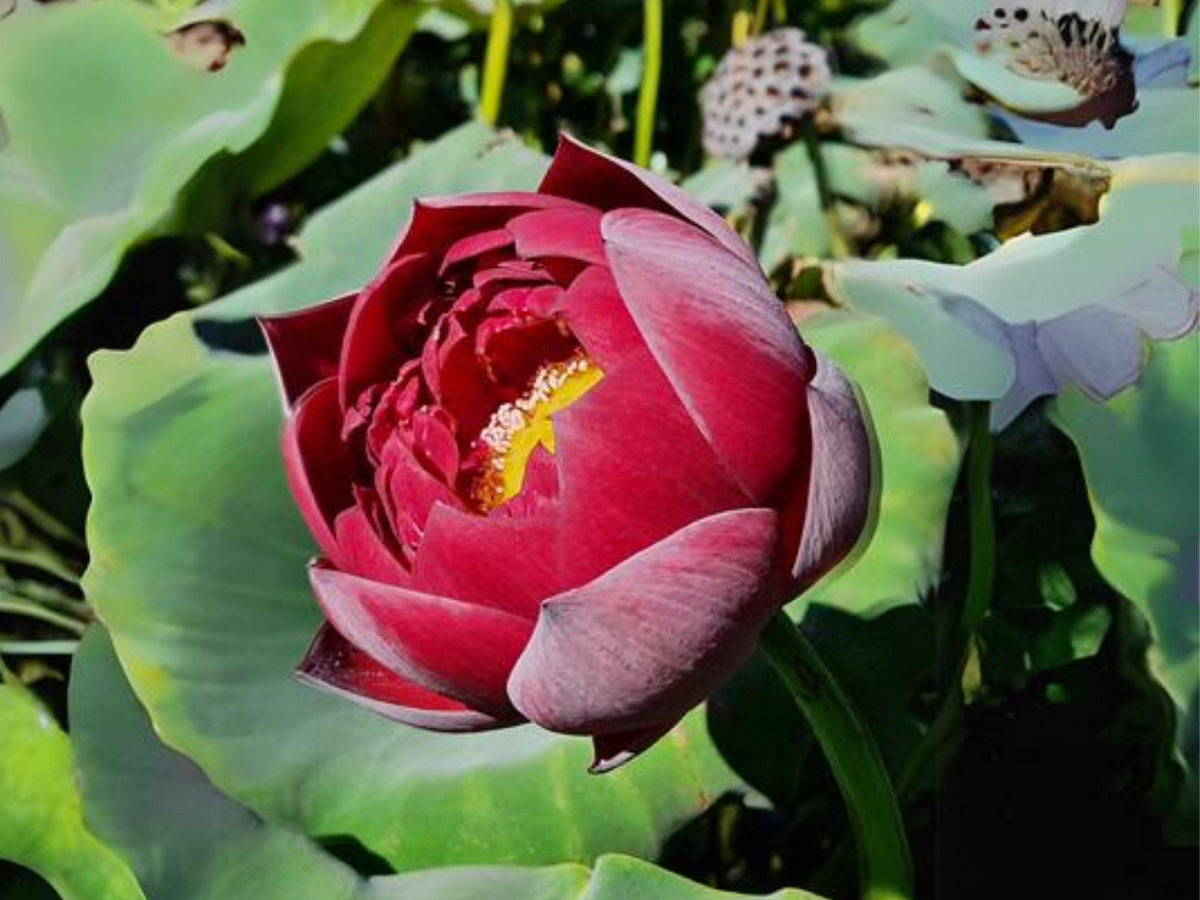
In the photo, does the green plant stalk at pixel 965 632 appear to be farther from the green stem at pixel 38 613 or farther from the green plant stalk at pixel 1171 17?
the green stem at pixel 38 613

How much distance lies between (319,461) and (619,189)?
3.8 inches

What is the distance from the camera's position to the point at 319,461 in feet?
1.43

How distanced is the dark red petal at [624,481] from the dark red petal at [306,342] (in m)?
0.10

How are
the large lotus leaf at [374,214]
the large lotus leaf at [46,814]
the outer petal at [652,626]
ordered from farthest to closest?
the large lotus leaf at [374,214] < the large lotus leaf at [46,814] < the outer petal at [652,626]

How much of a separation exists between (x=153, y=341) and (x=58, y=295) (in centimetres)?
3

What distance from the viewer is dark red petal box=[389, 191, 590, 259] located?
429 millimetres

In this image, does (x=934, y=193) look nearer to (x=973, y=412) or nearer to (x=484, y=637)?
(x=973, y=412)

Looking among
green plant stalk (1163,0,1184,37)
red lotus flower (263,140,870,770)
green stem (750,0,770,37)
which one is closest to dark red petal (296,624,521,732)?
red lotus flower (263,140,870,770)

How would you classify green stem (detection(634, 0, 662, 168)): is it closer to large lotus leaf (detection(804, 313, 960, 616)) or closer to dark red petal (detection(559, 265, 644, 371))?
large lotus leaf (detection(804, 313, 960, 616))

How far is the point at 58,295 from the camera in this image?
0.58m

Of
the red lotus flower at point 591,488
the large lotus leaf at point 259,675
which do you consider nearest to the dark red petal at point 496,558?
the red lotus flower at point 591,488

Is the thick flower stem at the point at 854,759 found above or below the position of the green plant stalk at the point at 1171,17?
below

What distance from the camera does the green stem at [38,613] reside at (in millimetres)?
586

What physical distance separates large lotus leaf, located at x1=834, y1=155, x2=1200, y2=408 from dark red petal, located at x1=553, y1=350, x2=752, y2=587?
0.18 meters
